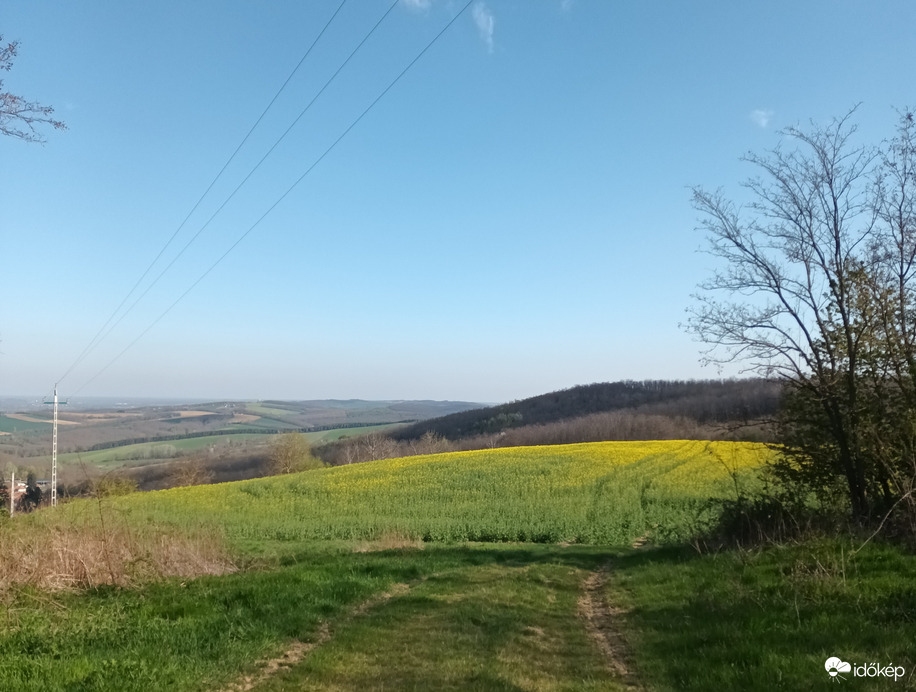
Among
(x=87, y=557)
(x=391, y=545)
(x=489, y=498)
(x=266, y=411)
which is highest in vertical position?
(x=87, y=557)

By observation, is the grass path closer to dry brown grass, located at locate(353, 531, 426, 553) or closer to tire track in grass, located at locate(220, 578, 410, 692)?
tire track in grass, located at locate(220, 578, 410, 692)

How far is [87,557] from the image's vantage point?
36.3 ft

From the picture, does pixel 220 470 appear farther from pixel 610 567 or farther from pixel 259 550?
pixel 610 567

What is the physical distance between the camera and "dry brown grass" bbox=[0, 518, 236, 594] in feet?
33.3

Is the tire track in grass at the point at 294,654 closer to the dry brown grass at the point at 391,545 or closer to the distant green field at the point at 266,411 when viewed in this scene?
the dry brown grass at the point at 391,545

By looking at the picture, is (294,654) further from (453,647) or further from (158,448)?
(158,448)

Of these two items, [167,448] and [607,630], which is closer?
[607,630]

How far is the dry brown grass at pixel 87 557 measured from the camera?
10.1m

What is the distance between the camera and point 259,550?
21.0 meters

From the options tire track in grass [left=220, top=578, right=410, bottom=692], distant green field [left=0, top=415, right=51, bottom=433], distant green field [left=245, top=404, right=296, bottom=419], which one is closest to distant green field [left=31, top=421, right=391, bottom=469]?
distant green field [left=0, top=415, right=51, bottom=433]

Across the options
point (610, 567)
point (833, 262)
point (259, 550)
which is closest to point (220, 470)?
point (259, 550)

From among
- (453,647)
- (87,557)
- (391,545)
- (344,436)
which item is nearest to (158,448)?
(344,436)

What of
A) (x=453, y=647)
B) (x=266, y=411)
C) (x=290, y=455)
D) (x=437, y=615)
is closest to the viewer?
(x=453, y=647)

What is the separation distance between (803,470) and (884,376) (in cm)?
294
